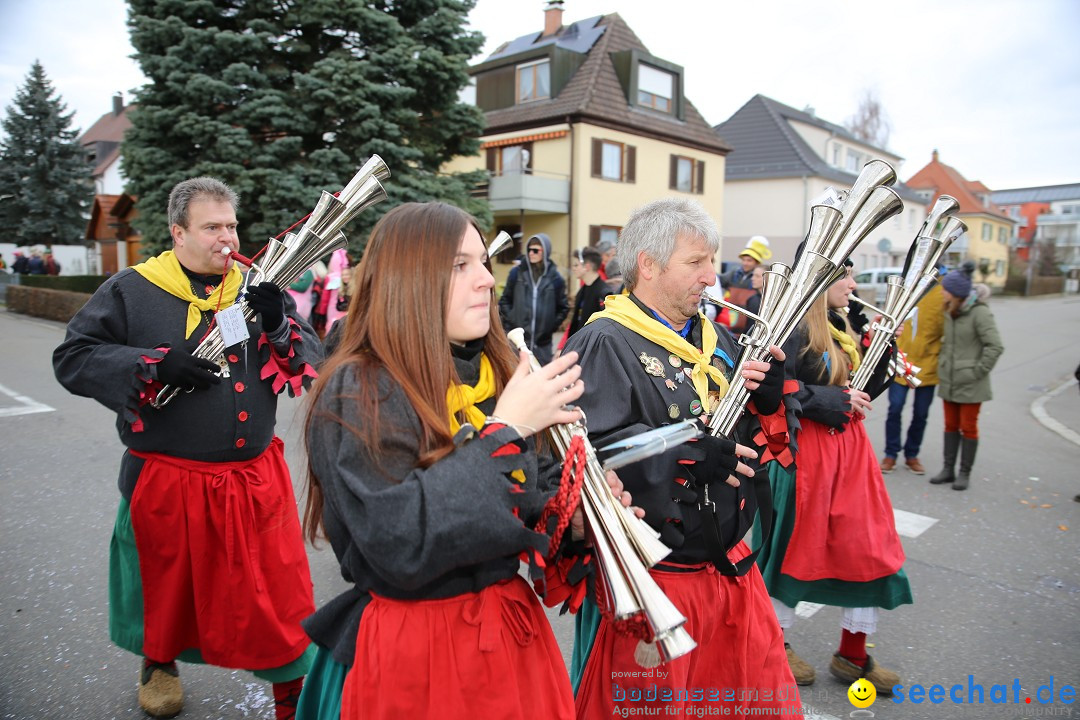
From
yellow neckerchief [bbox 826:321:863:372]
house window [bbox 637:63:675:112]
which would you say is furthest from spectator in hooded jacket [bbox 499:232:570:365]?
house window [bbox 637:63:675:112]

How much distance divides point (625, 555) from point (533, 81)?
79.9 feet

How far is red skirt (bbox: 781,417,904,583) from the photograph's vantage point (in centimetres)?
310

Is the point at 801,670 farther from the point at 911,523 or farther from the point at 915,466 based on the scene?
the point at 915,466

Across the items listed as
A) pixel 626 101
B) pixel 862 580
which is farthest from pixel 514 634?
pixel 626 101

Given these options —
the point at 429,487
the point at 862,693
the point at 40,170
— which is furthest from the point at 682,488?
the point at 40,170

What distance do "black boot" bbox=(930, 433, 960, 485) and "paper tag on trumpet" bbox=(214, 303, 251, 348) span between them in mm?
6131

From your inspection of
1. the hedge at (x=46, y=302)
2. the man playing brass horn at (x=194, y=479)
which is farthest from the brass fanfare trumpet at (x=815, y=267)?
the hedge at (x=46, y=302)

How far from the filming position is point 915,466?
6.65 metres

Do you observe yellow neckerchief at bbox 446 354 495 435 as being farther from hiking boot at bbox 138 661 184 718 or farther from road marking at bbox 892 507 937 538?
road marking at bbox 892 507 937 538

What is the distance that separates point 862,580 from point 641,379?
1665 mm

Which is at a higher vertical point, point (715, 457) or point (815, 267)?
point (815, 267)

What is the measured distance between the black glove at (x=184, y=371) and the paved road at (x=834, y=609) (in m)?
0.41

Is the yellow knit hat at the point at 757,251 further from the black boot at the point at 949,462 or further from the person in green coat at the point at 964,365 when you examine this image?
the black boot at the point at 949,462

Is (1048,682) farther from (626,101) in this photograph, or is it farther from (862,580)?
(626,101)
